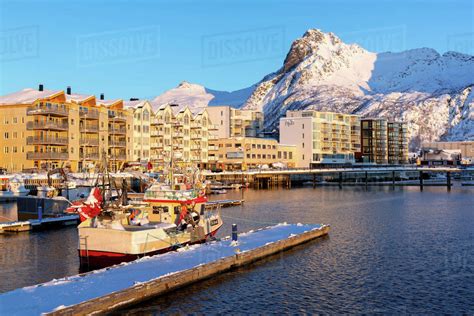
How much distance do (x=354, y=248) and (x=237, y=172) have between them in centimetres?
10720

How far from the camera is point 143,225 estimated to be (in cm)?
4956

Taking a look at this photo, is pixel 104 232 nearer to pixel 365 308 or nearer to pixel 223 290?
pixel 223 290

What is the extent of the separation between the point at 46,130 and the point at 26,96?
10026 mm

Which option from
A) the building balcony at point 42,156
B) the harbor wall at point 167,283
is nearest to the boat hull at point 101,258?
the harbor wall at point 167,283

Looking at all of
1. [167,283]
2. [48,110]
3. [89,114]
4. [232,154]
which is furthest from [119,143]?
[167,283]

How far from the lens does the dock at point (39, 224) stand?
6356cm

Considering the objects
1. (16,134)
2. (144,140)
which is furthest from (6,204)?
(144,140)

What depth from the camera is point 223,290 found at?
38094 mm

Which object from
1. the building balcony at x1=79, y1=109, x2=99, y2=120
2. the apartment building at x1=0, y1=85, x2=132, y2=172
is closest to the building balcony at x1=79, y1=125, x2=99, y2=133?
the apartment building at x1=0, y1=85, x2=132, y2=172

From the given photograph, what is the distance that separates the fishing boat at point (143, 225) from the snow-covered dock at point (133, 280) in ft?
6.76

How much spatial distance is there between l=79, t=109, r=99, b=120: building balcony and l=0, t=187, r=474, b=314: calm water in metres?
69.3

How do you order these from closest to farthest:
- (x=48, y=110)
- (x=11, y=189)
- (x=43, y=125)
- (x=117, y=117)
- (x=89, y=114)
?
(x=11, y=189)
(x=48, y=110)
(x=43, y=125)
(x=89, y=114)
(x=117, y=117)

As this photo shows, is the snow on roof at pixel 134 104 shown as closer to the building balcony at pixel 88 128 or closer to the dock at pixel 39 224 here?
the building balcony at pixel 88 128

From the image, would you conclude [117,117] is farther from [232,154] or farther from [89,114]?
[232,154]
